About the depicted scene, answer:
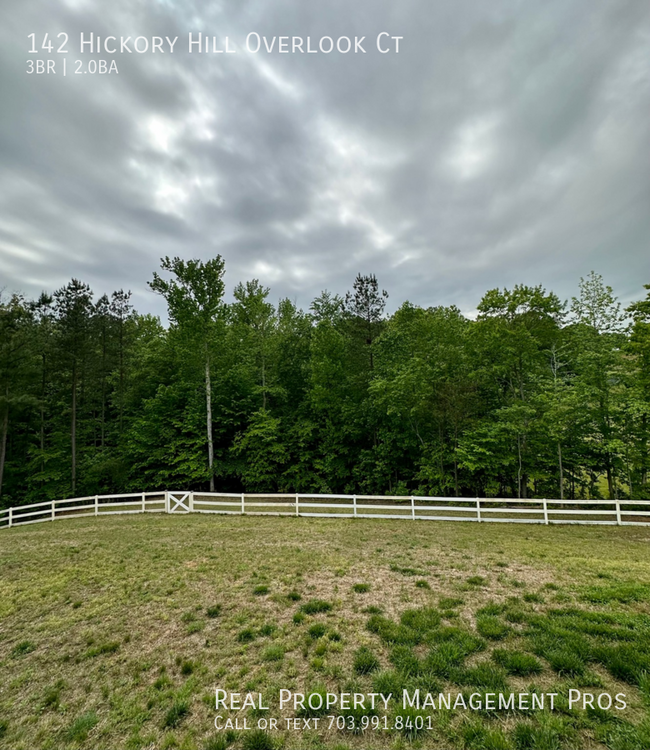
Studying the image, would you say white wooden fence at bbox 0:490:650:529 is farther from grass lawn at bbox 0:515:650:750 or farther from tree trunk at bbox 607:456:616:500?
grass lawn at bbox 0:515:650:750

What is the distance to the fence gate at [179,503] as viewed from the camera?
1396cm

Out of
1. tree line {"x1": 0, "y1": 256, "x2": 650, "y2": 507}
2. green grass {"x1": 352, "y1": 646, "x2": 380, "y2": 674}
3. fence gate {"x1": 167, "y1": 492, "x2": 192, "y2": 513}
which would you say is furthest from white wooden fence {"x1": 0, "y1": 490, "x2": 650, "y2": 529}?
green grass {"x1": 352, "y1": 646, "x2": 380, "y2": 674}

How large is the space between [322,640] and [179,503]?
459 inches

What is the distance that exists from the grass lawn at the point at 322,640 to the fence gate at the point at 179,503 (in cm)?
600

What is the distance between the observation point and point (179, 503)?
13977 mm

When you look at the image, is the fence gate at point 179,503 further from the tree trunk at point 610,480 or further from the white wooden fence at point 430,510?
the tree trunk at point 610,480

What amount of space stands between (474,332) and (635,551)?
40.4ft

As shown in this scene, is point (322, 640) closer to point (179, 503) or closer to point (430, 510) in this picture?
point (430, 510)

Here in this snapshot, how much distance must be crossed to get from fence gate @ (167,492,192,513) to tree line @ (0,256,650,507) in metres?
4.99

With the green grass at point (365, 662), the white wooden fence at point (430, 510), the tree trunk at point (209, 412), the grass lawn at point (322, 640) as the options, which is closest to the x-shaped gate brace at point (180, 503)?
the white wooden fence at point (430, 510)

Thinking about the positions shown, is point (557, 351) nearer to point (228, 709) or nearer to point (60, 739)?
point (228, 709)

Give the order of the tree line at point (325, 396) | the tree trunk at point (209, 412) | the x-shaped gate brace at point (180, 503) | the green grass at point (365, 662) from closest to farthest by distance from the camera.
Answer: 1. the green grass at point (365, 662)
2. the x-shaped gate brace at point (180, 503)
3. the tree line at point (325, 396)
4. the tree trunk at point (209, 412)

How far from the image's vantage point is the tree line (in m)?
15.1

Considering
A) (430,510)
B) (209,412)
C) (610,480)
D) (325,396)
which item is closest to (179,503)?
(209,412)
